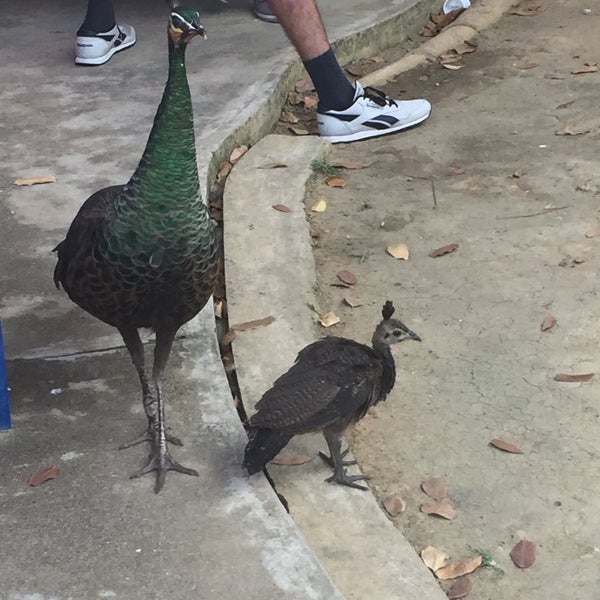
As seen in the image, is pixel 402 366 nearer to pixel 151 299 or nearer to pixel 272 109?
pixel 151 299

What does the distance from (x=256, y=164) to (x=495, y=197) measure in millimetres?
1179

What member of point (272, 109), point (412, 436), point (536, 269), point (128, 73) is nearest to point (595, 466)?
point (412, 436)

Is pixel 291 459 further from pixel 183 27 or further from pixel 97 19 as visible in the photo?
pixel 97 19

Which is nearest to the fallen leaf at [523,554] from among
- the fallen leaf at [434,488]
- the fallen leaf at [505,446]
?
the fallen leaf at [434,488]

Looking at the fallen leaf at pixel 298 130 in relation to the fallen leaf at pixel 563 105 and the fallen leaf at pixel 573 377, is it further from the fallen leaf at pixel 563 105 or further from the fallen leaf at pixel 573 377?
the fallen leaf at pixel 573 377

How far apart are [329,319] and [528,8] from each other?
173 inches

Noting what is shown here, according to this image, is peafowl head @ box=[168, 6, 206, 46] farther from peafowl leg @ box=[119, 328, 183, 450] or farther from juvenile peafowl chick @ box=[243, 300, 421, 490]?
juvenile peafowl chick @ box=[243, 300, 421, 490]

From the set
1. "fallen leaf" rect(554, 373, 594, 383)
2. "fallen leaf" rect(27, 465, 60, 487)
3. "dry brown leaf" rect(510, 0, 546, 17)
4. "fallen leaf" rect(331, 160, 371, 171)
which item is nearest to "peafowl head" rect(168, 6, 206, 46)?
"fallen leaf" rect(27, 465, 60, 487)

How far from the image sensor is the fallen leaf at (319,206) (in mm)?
5199

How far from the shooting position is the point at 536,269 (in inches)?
183

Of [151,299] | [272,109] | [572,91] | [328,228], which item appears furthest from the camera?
[572,91]

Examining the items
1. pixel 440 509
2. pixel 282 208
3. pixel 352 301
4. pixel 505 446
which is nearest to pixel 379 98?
pixel 282 208

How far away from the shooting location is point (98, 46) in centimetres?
619

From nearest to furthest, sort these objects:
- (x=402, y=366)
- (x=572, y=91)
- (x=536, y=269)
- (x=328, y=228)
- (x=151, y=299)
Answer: (x=151, y=299), (x=402, y=366), (x=536, y=269), (x=328, y=228), (x=572, y=91)
